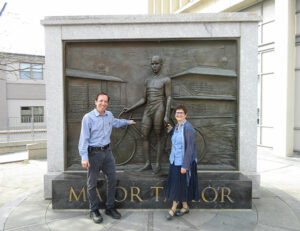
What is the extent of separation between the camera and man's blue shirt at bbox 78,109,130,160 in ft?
12.5

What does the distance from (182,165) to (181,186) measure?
41cm

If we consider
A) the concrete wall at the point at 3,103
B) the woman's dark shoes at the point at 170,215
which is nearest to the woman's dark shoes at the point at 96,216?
the woman's dark shoes at the point at 170,215

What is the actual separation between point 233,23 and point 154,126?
2.65 meters

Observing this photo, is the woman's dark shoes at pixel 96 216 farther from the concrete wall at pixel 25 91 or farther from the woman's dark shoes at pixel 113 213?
the concrete wall at pixel 25 91

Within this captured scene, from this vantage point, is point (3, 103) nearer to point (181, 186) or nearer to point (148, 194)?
point (148, 194)

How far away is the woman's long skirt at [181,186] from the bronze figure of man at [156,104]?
905 mm

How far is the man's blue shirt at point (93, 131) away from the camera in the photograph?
3.80m

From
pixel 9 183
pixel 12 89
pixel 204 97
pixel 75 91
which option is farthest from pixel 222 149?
pixel 12 89

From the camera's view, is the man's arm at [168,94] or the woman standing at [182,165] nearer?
the woman standing at [182,165]

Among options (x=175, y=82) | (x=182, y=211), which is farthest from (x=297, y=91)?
(x=182, y=211)

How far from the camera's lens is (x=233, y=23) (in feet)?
16.0

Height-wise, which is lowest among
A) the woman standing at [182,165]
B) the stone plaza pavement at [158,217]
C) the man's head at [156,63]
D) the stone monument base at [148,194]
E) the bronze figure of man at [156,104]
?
the stone plaza pavement at [158,217]

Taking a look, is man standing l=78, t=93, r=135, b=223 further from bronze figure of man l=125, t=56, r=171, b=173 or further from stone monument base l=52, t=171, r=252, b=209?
bronze figure of man l=125, t=56, r=171, b=173

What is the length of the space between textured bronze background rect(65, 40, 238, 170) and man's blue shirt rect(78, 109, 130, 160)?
3.97 feet
